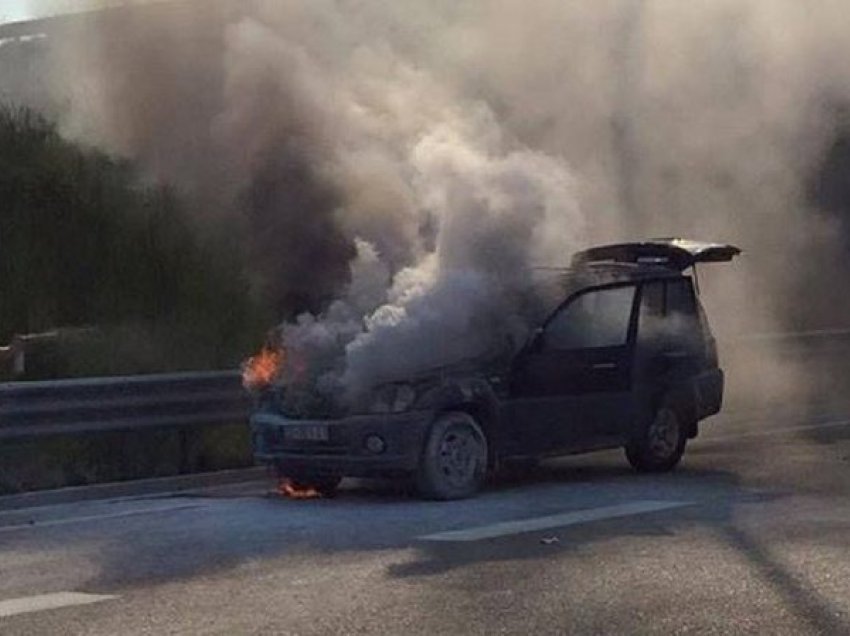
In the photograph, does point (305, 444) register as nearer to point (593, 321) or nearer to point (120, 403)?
point (120, 403)

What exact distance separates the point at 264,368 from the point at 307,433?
667 millimetres

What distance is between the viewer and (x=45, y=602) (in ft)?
28.1

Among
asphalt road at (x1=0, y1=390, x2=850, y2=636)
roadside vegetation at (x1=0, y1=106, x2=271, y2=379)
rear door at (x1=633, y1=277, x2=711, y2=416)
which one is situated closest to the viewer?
asphalt road at (x1=0, y1=390, x2=850, y2=636)

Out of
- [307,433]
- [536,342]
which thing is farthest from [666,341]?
[307,433]

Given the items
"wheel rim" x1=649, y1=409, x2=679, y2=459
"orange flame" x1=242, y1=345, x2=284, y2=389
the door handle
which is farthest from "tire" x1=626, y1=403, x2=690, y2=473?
"orange flame" x1=242, y1=345, x2=284, y2=389

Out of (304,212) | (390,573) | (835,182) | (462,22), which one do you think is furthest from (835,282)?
(390,573)

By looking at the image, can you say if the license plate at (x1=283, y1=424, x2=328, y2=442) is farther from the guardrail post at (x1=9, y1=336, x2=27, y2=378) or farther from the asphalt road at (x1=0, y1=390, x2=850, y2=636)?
the guardrail post at (x1=9, y1=336, x2=27, y2=378)

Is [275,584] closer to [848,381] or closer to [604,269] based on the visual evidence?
[604,269]

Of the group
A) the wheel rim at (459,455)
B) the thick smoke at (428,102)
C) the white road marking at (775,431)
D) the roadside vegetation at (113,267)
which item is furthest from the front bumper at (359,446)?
the white road marking at (775,431)

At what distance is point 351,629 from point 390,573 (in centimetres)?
131

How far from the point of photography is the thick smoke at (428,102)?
15.6 m

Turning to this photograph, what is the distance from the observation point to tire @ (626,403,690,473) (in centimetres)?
1324

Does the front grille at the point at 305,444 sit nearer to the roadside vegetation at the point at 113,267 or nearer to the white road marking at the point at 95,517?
the white road marking at the point at 95,517

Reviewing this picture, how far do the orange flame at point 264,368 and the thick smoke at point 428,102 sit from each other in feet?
6.29
